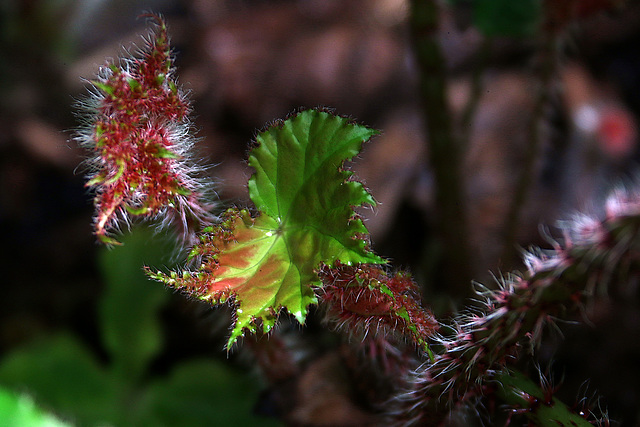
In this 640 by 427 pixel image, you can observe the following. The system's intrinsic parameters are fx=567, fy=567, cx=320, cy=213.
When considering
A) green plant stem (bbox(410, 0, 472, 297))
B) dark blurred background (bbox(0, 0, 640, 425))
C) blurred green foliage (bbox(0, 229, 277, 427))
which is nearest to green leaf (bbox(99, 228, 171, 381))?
blurred green foliage (bbox(0, 229, 277, 427))

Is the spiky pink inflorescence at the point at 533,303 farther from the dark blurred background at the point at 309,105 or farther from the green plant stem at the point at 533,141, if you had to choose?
the dark blurred background at the point at 309,105

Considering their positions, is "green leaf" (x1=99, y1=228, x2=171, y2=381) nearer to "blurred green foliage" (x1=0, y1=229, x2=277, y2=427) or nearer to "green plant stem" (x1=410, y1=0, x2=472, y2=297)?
"blurred green foliage" (x1=0, y1=229, x2=277, y2=427)

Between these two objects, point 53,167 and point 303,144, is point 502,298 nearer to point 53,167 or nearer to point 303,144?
point 303,144

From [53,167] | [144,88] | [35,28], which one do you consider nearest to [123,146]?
[144,88]

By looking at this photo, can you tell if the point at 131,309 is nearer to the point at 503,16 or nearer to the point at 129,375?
the point at 129,375

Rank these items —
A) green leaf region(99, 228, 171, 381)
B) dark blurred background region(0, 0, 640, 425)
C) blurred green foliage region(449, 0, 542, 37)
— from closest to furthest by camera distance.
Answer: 1. blurred green foliage region(449, 0, 542, 37)
2. green leaf region(99, 228, 171, 381)
3. dark blurred background region(0, 0, 640, 425)

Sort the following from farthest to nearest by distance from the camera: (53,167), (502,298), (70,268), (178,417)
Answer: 1. (53,167)
2. (70,268)
3. (178,417)
4. (502,298)

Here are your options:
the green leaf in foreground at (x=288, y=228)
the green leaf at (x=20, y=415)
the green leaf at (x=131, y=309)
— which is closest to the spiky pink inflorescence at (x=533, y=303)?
the green leaf in foreground at (x=288, y=228)
